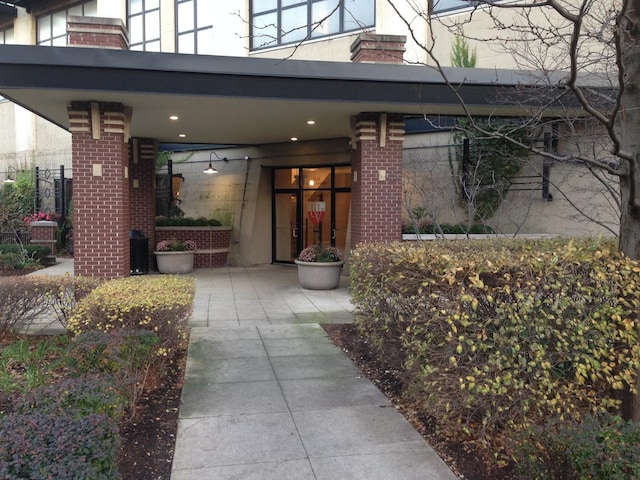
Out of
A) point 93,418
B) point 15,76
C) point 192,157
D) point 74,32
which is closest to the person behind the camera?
point 93,418

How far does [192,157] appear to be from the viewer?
1695 centimetres

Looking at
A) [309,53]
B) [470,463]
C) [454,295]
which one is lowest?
[470,463]

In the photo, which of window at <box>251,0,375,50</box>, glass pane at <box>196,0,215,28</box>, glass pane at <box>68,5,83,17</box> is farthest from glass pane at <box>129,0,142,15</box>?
window at <box>251,0,375,50</box>

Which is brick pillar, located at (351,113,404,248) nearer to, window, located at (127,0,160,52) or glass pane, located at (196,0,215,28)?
glass pane, located at (196,0,215,28)

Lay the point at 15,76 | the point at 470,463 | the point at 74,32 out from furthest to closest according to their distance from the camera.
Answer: the point at 74,32, the point at 15,76, the point at 470,463

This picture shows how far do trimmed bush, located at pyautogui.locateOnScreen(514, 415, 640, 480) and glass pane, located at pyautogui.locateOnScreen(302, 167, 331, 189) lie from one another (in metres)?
11.9

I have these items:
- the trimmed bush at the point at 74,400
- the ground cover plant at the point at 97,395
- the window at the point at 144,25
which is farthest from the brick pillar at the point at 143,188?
the trimmed bush at the point at 74,400

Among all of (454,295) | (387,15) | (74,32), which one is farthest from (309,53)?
(454,295)

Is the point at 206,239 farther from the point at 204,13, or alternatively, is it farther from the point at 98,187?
the point at 204,13

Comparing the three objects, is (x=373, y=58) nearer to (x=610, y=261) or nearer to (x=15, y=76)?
(x=15, y=76)

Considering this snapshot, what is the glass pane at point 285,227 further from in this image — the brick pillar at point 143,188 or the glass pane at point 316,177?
the brick pillar at point 143,188

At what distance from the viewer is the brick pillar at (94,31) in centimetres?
847

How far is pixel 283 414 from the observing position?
168 inches

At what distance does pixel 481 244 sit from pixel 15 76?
691 centimetres
